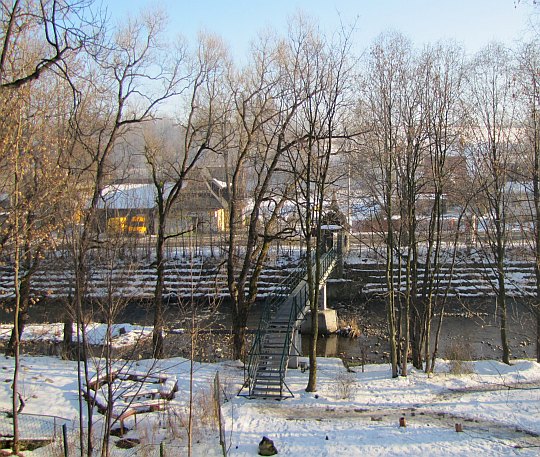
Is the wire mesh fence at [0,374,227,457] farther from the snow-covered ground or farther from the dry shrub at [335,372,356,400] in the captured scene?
the dry shrub at [335,372,356,400]

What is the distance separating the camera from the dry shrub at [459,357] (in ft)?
51.4

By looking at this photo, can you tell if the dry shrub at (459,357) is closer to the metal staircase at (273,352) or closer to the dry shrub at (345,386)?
the dry shrub at (345,386)

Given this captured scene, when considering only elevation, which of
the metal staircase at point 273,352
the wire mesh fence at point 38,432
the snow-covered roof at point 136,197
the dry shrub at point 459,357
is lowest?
the dry shrub at point 459,357

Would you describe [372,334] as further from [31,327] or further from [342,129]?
[31,327]

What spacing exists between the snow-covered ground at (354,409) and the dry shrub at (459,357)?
0.26 meters

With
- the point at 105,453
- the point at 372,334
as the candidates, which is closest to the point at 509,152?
the point at 372,334

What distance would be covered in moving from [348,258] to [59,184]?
→ 2834cm

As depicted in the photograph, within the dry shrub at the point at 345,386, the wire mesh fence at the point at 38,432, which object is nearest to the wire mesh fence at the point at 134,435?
the wire mesh fence at the point at 38,432

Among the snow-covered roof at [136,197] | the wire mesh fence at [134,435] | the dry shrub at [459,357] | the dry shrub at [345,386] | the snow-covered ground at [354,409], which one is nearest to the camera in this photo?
the wire mesh fence at [134,435]

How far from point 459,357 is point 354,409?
25.5 ft

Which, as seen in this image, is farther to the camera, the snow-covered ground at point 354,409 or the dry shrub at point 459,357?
the dry shrub at point 459,357

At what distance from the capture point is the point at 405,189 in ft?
49.6

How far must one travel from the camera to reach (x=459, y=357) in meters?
18.4

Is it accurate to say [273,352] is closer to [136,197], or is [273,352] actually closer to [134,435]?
[134,435]
